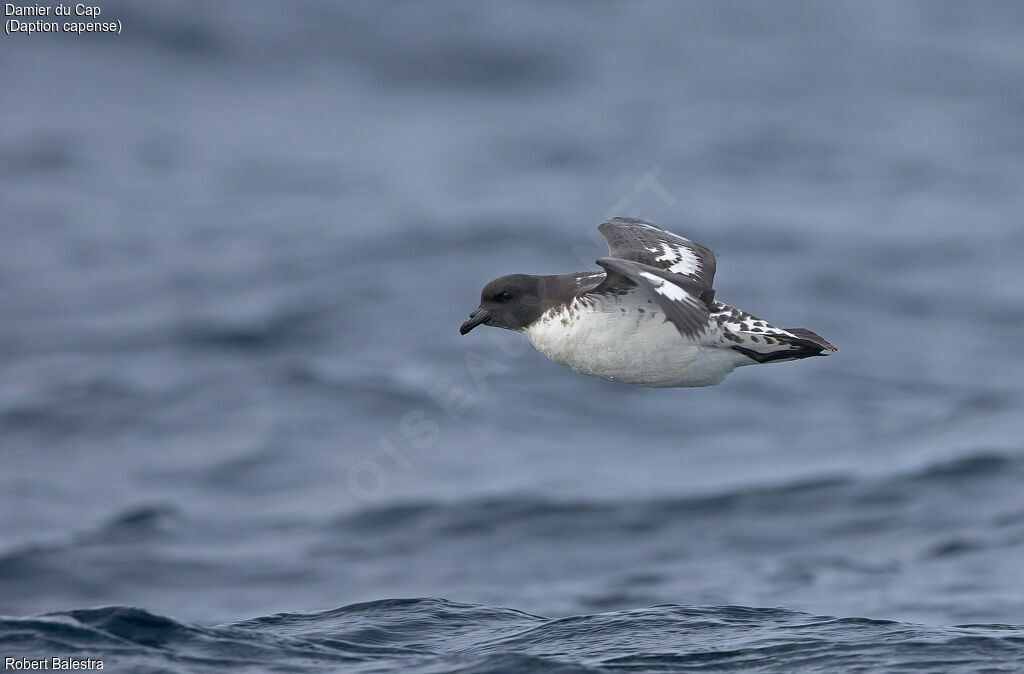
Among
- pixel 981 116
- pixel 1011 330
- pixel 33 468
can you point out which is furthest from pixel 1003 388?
pixel 33 468

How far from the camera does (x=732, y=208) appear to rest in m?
32.6

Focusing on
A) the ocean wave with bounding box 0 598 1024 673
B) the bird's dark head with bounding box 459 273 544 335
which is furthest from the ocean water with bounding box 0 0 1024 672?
the bird's dark head with bounding box 459 273 544 335

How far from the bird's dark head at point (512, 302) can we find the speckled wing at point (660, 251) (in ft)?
3.43

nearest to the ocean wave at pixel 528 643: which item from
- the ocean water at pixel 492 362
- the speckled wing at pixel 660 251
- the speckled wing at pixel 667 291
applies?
the ocean water at pixel 492 362

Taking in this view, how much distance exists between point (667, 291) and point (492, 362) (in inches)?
715

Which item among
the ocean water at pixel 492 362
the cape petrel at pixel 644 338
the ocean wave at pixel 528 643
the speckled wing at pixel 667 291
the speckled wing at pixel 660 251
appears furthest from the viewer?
the ocean water at pixel 492 362

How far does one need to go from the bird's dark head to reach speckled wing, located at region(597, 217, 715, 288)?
1.04 m

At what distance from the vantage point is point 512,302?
9656 mm

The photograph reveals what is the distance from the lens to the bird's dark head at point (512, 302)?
31.5 ft

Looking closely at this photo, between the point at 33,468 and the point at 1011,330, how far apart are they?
18.8 meters

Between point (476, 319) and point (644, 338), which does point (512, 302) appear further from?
point (644, 338)

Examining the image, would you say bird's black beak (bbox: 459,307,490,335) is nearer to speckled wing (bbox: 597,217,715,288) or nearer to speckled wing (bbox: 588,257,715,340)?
speckled wing (bbox: 588,257,715,340)

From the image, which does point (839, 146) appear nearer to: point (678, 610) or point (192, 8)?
point (192, 8)

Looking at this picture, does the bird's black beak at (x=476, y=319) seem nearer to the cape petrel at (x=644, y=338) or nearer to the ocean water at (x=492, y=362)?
the cape petrel at (x=644, y=338)
